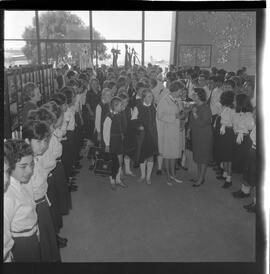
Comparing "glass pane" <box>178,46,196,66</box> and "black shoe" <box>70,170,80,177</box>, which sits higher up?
"glass pane" <box>178,46,196,66</box>

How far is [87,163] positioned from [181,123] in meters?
1.21

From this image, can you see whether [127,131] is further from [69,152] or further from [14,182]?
[14,182]

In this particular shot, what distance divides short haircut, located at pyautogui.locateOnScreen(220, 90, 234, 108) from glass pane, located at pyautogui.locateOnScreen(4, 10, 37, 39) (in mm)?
2061

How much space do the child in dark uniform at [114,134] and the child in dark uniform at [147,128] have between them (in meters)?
0.24

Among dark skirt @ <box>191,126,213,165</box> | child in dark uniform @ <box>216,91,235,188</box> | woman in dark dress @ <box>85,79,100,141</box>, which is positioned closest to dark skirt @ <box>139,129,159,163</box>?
dark skirt @ <box>191,126,213,165</box>

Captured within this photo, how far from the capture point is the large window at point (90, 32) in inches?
82.5

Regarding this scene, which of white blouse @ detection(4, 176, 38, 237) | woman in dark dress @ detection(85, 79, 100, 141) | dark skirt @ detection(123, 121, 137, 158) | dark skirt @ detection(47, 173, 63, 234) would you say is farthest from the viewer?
woman in dark dress @ detection(85, 79, 100, 141)

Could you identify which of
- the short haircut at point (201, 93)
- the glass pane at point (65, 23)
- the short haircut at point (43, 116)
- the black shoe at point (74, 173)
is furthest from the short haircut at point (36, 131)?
the short haircut at point (201, 93)

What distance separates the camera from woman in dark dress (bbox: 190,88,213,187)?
357 cm

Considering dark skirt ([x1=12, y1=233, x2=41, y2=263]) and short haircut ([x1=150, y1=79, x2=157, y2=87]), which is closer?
dark skirt ([x1=12, y1=233, x2=41, y2=263])

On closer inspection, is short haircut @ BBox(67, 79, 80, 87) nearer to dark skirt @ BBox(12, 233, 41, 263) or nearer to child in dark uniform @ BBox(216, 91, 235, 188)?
child in dark uniform @ BBox(216, 91, 235, 188)

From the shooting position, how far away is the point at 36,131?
2.23 m

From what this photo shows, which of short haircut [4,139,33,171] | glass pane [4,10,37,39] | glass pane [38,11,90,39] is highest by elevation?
glass pane [38,11,90,39]

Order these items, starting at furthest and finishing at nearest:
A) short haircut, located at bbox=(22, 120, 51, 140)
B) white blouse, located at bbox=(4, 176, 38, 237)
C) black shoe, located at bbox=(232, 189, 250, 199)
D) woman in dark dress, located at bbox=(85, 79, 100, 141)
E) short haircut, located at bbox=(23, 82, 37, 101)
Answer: woman in dark dress, located at bbox=(85, 79, 100, 141) → short haircut, located at bbox=(23, 82, 37, 101) → black shoe, located at bbox=(232, 189, 250, 199) → short haircut, located at bbox=(22, 120, 51, 140) → white blouse, located at bbox=(4, 176, 38, 237)
